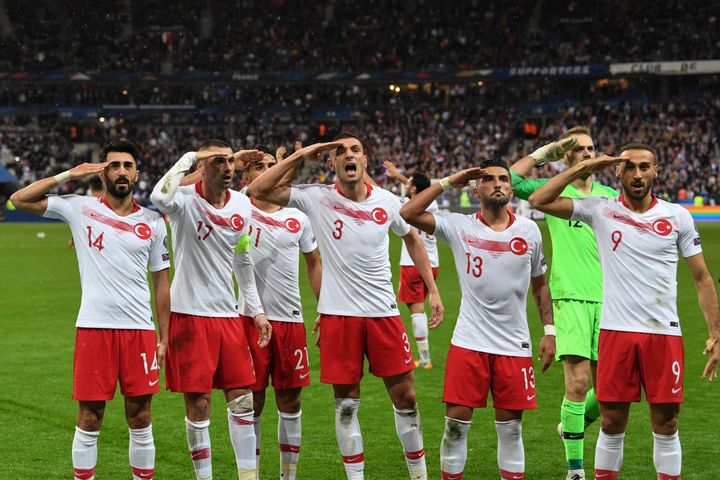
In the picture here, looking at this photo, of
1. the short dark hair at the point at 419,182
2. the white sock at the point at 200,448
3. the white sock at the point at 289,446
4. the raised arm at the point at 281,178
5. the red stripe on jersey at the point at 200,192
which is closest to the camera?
the white sock at the point at 200,448

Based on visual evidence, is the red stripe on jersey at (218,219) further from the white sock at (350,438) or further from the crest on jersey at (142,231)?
the white sock at (350,438)

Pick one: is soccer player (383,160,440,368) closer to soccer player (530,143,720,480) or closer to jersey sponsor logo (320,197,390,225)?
jersey sponsor logo (320,197,390,225)

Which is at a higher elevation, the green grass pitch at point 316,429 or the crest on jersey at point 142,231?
the crest on jersey at point 142,231

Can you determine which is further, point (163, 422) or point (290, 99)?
point (290, 99)

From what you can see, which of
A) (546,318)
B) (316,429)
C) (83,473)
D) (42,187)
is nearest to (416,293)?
(316,429)

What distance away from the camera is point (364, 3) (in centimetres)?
6581

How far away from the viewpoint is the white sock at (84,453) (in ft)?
22.1

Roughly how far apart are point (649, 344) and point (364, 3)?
61488 mm

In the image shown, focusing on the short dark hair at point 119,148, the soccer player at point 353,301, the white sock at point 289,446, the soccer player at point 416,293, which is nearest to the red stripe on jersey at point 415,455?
the soccer player at point 353,301

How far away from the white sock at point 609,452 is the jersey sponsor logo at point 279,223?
297 centimetres

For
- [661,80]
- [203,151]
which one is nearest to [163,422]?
[203,151]

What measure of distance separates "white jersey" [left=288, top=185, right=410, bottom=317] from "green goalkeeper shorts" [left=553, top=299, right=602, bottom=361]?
4.74 ft

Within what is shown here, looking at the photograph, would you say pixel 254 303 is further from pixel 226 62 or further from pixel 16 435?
pixel 226 62

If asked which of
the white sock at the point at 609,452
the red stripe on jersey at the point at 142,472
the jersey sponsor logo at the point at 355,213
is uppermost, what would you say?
the jersey sponsor logo at the point at 355,213
